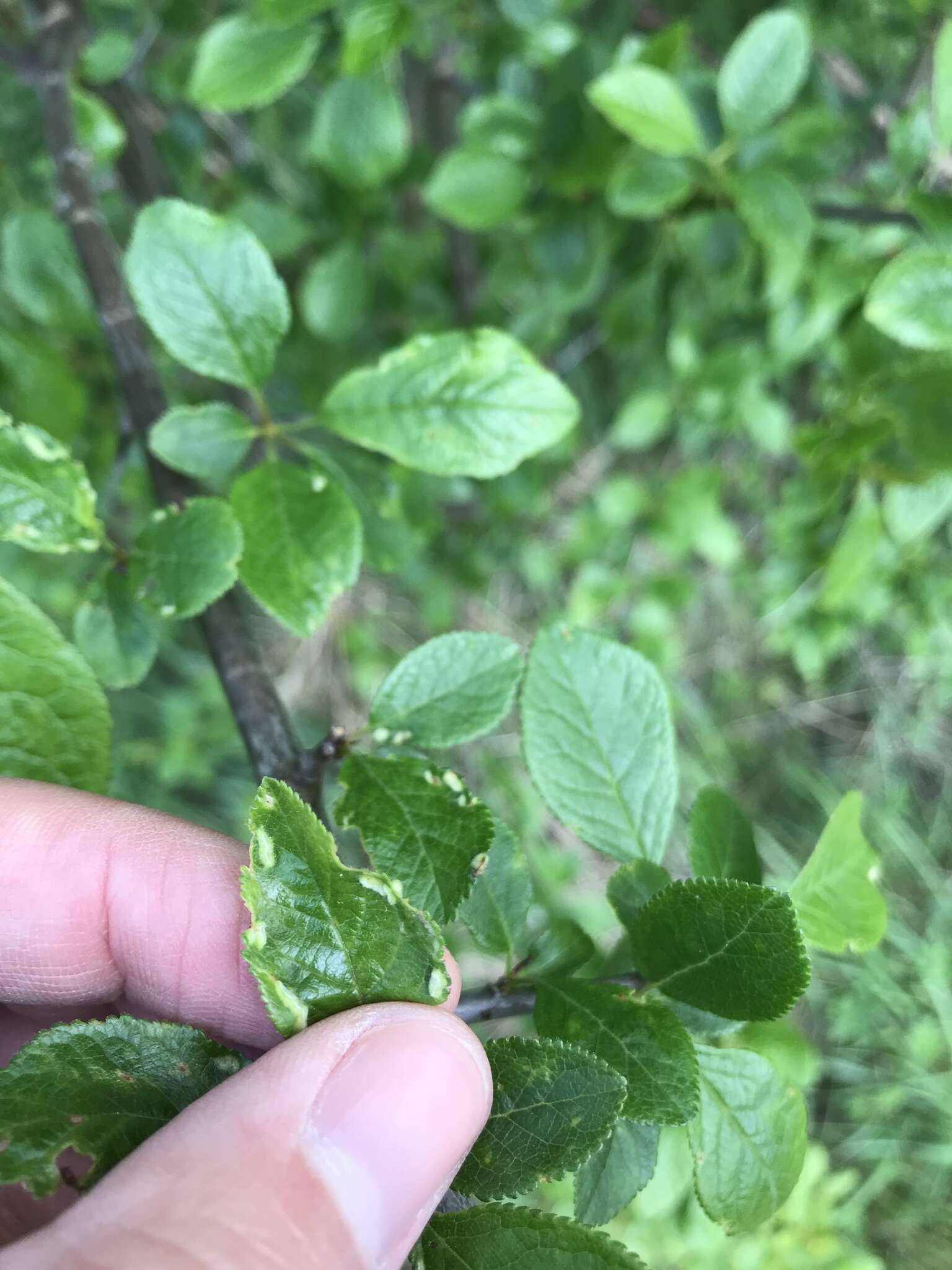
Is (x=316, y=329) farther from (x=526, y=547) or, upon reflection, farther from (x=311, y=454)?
(x=526, y=547)

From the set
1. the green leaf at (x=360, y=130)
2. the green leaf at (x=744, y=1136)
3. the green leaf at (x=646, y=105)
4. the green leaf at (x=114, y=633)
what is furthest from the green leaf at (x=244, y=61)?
the green leaf at (x=744, y=1136)

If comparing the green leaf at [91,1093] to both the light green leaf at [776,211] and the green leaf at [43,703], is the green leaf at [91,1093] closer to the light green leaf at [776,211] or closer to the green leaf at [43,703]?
the green leaf at [43,703]

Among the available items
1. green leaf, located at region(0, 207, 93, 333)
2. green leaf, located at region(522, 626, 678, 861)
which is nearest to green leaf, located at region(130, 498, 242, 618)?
green leaf, located at region(522, 626, 678, 861)

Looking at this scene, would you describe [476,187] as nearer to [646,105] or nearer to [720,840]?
[646,105]

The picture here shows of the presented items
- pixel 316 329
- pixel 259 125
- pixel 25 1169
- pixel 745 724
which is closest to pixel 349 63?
pixel 316 329

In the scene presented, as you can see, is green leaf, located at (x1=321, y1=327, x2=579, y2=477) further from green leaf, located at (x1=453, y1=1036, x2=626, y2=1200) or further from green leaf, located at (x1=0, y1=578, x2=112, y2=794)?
green leaf, located at (x1=453, y1=1036, x2=626, y2=1200)
